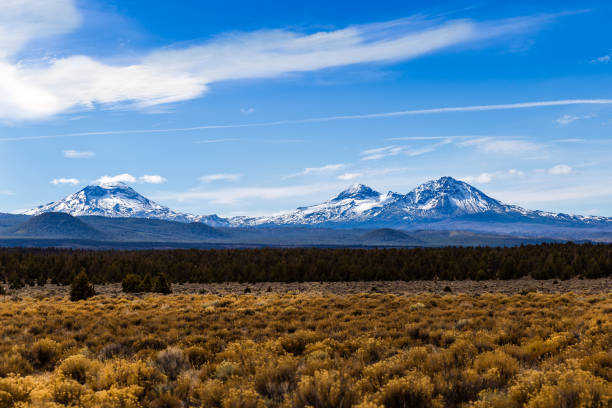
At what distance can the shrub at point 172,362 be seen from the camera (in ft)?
32.9

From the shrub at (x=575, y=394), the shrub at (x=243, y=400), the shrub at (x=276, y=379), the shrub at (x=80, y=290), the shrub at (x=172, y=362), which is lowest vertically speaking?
the shrub at (x=80, y=290)

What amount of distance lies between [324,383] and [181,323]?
10290mm

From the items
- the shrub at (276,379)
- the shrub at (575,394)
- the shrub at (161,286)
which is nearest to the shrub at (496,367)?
the shrub at (575,394)

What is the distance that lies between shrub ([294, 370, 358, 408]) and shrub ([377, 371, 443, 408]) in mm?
509

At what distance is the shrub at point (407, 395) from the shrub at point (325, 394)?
0.51 meters

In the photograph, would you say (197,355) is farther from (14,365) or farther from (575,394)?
(575,394)

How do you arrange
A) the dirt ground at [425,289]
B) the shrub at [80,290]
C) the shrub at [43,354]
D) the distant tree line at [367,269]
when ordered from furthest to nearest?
the distant tree line at [367,269]
the dirt ground at [425,289]
the shrub at [80,290]
the shrub at [43,354]

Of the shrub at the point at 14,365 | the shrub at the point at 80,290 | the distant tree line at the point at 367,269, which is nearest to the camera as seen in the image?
the shrub at the point at 14,365

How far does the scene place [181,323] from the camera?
1672 cm

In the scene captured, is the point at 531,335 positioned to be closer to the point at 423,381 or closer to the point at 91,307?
the point at 423,381

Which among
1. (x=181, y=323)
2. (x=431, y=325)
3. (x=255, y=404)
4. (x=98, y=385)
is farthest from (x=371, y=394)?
(x=181, y=323)

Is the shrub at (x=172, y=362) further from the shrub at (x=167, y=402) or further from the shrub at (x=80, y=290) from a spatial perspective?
the shrub at (x=80, y=290)

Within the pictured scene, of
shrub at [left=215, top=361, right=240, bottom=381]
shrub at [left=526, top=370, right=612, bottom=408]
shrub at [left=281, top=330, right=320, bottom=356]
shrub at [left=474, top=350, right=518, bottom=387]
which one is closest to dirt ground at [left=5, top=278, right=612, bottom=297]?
shrub at [left=281, top=330, right=320, bottom=356]

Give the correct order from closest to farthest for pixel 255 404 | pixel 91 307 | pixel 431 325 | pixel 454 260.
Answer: pixel 255 404 → pixel 431 325 → pixel 91 307 → pixel 454 260
